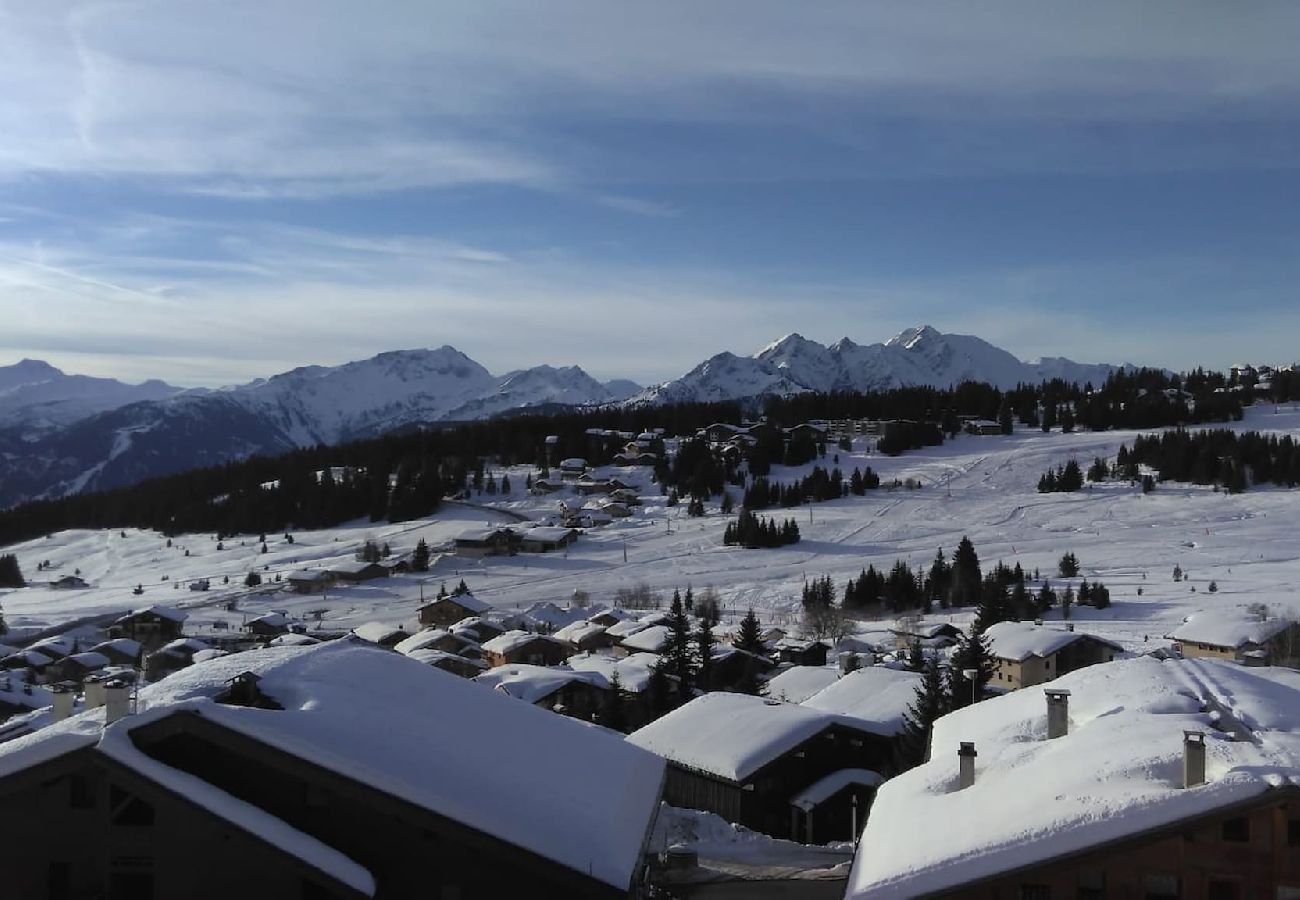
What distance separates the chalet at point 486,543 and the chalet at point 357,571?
9261 mm

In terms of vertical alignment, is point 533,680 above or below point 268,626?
above

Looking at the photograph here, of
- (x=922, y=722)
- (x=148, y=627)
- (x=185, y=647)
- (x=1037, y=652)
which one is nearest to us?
(x=922, y=722)

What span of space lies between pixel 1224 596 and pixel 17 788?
67.9 meters

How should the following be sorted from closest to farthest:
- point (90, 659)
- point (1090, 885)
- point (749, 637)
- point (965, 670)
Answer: point (1090, 885), point (965, 670), point (749, 637), point (90, 659)

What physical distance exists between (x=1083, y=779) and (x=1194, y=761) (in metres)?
1.30

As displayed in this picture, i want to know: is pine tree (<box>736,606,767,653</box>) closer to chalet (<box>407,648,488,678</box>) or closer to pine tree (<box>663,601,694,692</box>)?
pine tree (<box>663,601,694,692</box>)

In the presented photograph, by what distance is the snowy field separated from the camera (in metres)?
76.0

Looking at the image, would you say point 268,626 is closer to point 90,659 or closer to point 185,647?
point 185,647

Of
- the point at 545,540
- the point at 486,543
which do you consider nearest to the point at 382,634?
the point at 486,543

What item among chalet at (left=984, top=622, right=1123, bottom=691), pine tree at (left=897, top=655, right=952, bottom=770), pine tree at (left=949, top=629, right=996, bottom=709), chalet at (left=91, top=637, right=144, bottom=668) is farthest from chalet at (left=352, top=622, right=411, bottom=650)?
pine tree at (left=897, top=655, right=952, bottom=770)

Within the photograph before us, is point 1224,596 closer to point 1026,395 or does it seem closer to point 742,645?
point 742,645

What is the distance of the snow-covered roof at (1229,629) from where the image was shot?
49.8m

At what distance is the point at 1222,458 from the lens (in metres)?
117

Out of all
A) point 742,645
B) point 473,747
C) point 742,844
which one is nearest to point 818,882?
point 742,844
